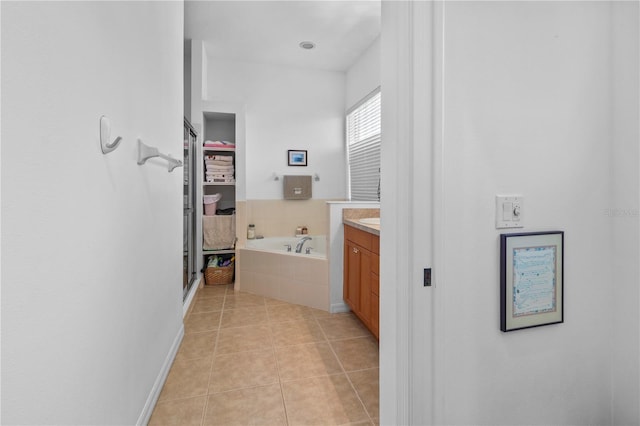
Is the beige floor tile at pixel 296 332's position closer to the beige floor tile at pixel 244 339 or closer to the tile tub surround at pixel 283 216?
the beige floor tile at pixel 244 339

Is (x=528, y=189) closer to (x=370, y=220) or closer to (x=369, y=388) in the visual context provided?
(x=369, y=388)

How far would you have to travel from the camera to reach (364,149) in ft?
12.8

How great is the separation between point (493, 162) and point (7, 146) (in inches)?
48.0

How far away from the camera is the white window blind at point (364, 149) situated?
360 cm

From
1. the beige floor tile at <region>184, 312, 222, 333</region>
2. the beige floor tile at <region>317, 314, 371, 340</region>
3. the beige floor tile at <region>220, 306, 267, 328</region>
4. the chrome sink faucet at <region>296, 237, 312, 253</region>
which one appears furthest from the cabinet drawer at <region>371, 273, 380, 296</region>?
the chrome sink faucet at <region>296, 237, 312, 253</region>

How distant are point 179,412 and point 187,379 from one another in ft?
0.91

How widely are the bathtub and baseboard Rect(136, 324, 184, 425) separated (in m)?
1.13

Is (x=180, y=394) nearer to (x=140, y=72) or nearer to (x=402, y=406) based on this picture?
(x=402, y=406)

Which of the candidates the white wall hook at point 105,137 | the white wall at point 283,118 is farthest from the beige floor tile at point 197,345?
the white wall at point 283,118

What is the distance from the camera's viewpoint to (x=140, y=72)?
4.56 ft

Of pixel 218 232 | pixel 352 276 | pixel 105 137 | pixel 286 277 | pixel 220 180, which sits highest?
pixel 220 180

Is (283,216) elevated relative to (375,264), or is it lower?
elevated

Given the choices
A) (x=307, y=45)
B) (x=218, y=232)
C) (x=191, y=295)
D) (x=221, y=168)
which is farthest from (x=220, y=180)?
(x=307, y=45)

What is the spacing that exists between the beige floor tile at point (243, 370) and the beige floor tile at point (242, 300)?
3.05ft
